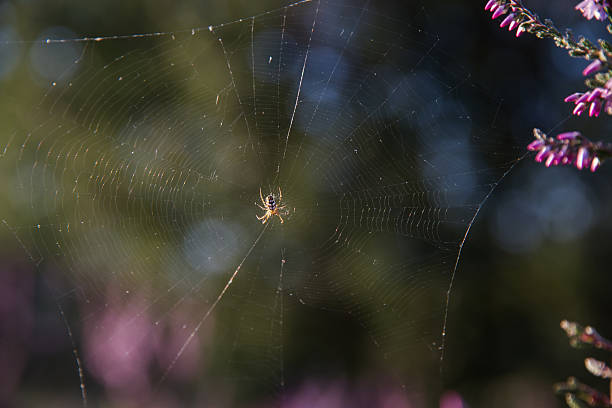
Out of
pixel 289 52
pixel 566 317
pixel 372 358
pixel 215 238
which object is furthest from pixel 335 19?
pixel 566 317

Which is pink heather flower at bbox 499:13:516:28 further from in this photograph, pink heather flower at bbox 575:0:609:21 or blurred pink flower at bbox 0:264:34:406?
blurred pink flower at bbox 0:264:34:406

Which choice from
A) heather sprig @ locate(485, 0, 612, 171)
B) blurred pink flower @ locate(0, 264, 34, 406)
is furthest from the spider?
heather sprig @ locate(485, 0, 612, 171)

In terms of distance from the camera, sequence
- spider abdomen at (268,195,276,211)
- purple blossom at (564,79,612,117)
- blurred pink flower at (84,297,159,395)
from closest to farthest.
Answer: purple blossom at (564,79,612,117), blurred pink flower at (84,297,159,395), spider abdomen at (268,195,276,211)

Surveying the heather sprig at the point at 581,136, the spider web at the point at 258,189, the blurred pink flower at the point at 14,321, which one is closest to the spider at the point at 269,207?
the spider web at the point at 258,189

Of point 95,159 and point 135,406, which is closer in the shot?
point 135,406

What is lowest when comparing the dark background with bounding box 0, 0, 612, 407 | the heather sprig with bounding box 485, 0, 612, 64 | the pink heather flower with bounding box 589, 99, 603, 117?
the dark background with bounding box 0, 0, 612, 407

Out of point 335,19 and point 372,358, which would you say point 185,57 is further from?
point 372,358
